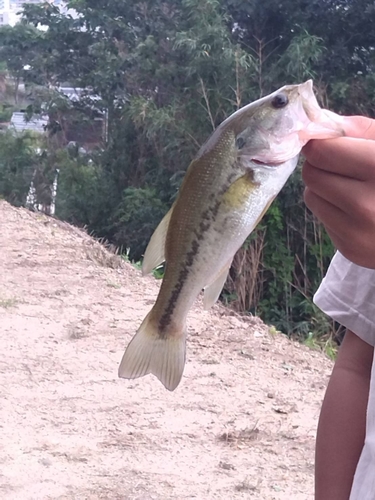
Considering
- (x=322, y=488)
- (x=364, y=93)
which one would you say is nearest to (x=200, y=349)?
(x=322, y=488)

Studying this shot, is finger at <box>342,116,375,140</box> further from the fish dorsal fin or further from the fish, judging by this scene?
the fish dorsal fin

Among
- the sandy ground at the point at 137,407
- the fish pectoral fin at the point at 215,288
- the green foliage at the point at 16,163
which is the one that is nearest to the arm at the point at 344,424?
the fish pectoral fin at the point at 215,288

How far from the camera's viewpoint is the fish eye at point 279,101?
3.34 feet

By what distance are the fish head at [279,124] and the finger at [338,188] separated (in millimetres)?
51

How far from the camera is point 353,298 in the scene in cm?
120

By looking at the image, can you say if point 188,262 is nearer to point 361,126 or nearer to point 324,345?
point 361,126

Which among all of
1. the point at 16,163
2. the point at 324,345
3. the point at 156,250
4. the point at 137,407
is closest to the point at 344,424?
the point at 156,250

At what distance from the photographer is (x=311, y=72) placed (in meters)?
9.50

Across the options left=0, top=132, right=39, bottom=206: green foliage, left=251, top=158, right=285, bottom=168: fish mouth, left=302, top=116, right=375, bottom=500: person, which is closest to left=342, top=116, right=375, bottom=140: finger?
left=302, top=116, right=375, bottom=500: person

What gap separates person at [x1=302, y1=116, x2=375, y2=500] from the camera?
3.02 feet

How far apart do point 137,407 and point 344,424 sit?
2.24 metres

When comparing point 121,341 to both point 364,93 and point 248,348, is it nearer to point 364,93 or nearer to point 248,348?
point 248,348

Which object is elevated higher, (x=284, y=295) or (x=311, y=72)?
(x=311, y=72)

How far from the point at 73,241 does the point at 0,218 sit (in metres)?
1.13
